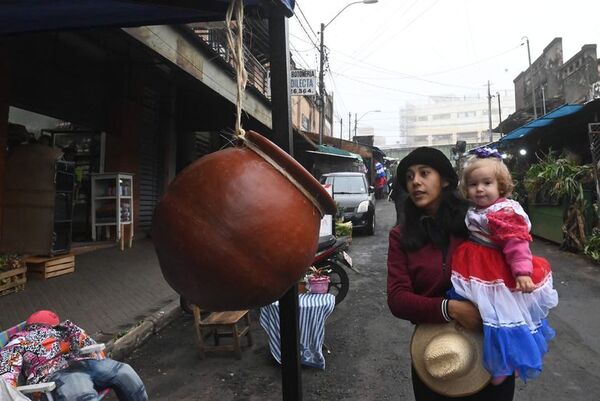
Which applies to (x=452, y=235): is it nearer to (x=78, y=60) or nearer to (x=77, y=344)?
(x=77, y=344)

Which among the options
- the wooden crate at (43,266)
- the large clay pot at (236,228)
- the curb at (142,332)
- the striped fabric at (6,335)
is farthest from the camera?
the wooden crate at (43,266)

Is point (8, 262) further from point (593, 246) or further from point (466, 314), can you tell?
point (593, 246)

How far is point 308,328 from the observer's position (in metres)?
4.05

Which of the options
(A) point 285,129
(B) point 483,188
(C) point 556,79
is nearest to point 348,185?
(B) point 483,188

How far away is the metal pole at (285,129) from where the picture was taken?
1530mm

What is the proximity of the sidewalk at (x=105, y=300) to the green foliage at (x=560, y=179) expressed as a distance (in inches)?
339

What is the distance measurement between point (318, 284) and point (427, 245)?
3.31 m

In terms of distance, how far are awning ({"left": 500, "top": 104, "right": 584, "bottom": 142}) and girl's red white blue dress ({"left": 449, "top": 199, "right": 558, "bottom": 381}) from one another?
32.8ft

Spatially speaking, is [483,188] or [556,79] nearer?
[483,188]

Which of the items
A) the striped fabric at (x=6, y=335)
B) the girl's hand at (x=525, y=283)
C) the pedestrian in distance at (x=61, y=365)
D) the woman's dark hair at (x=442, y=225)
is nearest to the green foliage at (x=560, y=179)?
the woman's dark hair at (x=442, y=225)

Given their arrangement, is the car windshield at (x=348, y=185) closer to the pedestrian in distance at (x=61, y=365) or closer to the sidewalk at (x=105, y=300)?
the sidewalk at (x=105, y=300)

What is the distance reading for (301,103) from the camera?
102 ft

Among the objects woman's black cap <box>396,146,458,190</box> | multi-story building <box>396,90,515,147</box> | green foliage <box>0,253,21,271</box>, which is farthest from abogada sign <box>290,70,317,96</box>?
multi-story building <box>396,90,515,147</box>

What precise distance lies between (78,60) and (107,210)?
9.50ft
